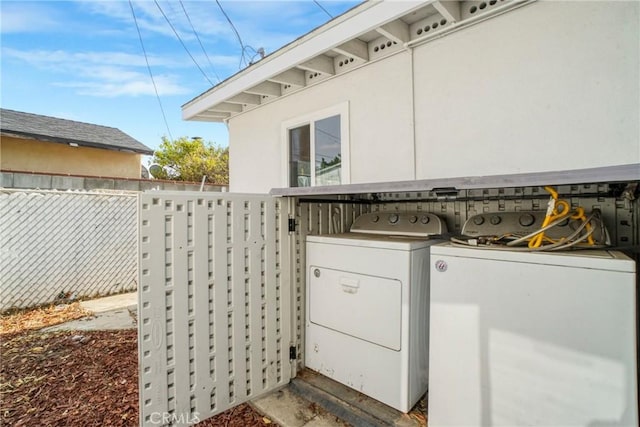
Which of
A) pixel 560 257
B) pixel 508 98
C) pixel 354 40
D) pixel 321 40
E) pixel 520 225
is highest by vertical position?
pixel 354 40

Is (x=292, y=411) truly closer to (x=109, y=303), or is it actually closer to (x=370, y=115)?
(x=370, y=115)

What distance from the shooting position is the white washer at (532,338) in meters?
1.23

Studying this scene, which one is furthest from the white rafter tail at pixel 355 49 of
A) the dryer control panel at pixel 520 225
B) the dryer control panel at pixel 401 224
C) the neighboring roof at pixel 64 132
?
the neighboring roof at pixel 64 132

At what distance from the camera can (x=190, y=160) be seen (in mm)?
16156

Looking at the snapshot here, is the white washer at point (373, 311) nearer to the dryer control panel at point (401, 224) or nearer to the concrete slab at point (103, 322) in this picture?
the dryer control panel at point (401, 224)

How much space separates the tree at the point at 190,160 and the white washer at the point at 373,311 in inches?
584

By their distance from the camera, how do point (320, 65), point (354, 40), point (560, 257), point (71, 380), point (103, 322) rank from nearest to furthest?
1. point (560, 257)
2. point (71, 380)
3. point (354, 40)
4. point (320, 65)
5. point (103, 322)

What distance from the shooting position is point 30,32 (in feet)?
21.8

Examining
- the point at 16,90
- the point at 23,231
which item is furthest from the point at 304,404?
the point at 16,90

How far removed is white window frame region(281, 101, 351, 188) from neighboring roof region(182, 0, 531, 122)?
414 mm

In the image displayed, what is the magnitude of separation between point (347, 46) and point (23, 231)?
5.39 meters

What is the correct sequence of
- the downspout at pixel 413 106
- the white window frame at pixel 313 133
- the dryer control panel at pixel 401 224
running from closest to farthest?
1. the dryer control panel at pixel 401 224
2. the downspout at pixel 413 106
3. the white window frame at pixel 313 133

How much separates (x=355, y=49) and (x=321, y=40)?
0.43m

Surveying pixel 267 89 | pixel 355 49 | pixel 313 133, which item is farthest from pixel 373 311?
pixel 267 89
